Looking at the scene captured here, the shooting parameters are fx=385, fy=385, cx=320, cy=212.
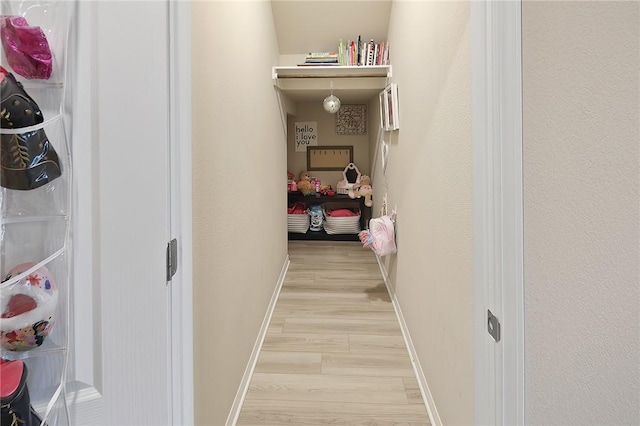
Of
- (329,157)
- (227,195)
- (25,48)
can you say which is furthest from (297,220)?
(25,48)

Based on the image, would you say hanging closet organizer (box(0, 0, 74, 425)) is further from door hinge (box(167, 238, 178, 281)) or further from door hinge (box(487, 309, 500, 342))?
door hinge (box(487, 309, 500, 342))

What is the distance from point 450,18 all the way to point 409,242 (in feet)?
4.40

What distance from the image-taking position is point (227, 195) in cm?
161

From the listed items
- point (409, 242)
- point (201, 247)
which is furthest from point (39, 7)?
point (409, 242)

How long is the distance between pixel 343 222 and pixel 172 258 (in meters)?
4.44

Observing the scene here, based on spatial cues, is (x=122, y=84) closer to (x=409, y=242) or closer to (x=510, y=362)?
(x=510, y=362)

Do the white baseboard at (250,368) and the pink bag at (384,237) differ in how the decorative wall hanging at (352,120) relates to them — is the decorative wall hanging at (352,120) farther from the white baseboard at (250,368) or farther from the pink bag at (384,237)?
the white baseboard at (250,368)

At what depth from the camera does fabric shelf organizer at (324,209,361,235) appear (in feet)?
17.0

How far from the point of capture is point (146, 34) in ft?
2.31

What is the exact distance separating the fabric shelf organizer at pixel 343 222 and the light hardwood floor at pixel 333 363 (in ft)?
5.42

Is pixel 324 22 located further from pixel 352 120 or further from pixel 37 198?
pixel 37 198

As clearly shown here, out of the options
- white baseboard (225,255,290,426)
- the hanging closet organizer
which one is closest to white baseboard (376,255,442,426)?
white baseboard (225,255,290,426)

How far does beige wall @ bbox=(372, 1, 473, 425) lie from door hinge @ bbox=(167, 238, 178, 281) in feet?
2.82

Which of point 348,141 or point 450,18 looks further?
point 348,141
